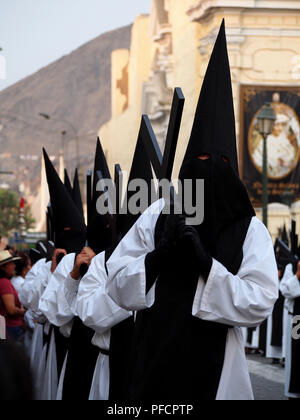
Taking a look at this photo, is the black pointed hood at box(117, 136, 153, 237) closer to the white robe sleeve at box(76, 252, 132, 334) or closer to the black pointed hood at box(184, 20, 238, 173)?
the white robe sleeve at box(76, 252, 132, 334)

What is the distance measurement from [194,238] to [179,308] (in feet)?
1.34

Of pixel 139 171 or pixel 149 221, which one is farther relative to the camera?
pixel 139 171

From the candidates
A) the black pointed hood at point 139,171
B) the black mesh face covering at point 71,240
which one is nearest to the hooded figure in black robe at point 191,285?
the black pointed hood at point 139,171

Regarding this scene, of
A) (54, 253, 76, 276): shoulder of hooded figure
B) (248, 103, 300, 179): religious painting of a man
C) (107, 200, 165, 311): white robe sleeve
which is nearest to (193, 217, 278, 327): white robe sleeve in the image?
(107, 200, 165, 311): white robe sleeve

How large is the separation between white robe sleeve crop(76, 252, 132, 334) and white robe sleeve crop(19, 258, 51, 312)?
322 cm

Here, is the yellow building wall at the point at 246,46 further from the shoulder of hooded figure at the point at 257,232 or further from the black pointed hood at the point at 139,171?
the shoulder of hooded figure at the point at 257,232

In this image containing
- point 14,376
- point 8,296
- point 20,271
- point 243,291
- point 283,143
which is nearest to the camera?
point 14,376

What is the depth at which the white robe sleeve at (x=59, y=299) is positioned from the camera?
708 centimetres

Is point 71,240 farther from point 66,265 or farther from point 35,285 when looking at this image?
point 35,285

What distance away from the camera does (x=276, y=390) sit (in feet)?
37.3

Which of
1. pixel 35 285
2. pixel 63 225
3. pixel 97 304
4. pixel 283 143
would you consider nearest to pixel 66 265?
pixel 63 225

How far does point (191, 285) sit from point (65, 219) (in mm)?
3959

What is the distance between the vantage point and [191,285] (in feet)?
14.6

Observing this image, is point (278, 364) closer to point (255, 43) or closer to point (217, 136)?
point (217, 136)
